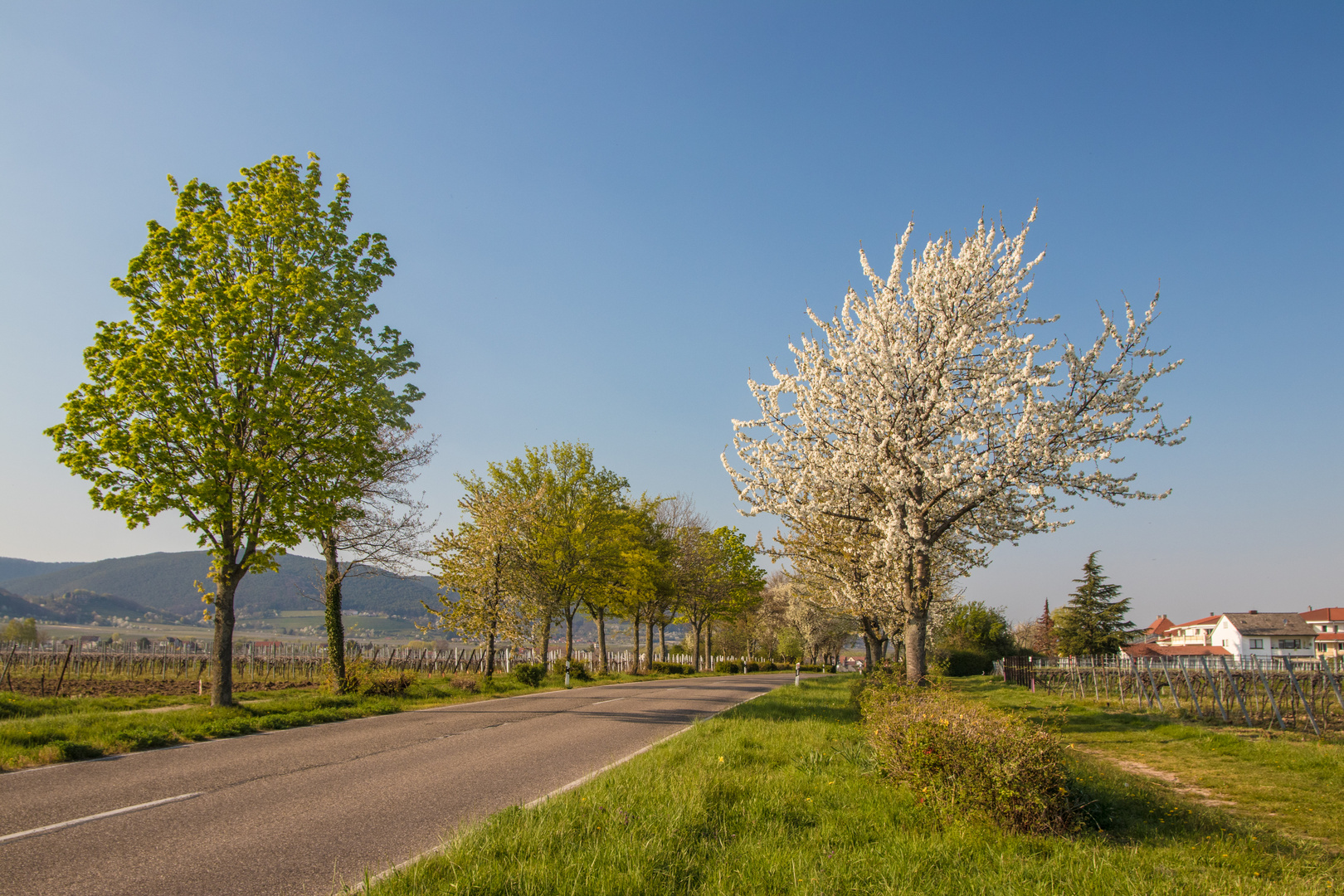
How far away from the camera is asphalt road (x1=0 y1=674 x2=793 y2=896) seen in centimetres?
506

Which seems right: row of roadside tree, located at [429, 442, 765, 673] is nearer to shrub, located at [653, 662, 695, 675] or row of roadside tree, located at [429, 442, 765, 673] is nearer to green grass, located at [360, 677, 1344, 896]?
shrub, located at [653, 662, 695, 675]

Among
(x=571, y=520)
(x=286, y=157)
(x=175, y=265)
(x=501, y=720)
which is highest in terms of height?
(x=286, y=157)

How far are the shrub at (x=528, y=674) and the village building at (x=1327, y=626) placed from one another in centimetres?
10541

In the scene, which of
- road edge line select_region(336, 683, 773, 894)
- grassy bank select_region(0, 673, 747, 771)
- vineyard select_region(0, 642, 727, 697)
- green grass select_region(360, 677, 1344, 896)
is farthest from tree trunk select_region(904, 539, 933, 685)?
vineyard select_region(0, 642, 727, 697)

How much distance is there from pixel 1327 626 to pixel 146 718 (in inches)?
5271

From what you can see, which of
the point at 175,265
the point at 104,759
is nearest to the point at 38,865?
the point at 104,759

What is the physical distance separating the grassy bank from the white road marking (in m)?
3.64

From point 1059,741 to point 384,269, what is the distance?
17853 mm

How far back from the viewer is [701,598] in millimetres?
46906

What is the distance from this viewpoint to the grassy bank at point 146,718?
10.1 meters

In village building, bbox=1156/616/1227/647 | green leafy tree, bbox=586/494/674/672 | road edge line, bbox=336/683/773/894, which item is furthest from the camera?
village building, bbox=1156/616/1227/647

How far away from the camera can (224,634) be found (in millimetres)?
16219

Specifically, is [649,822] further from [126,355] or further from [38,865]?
[126,355]

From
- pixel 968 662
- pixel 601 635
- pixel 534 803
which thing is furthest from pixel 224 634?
pixel 968 662
